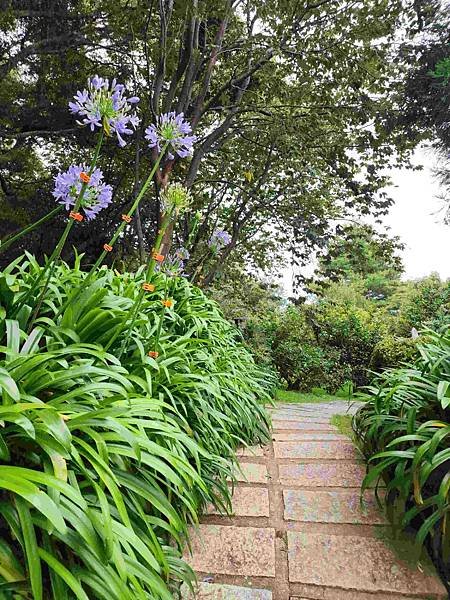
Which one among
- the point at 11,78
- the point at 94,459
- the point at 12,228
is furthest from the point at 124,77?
the point at 94,459

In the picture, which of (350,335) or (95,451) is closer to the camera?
(95,451)

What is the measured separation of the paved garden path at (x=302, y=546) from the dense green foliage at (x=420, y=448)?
107 mm

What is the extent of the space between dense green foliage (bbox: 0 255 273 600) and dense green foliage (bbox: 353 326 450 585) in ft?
1.98

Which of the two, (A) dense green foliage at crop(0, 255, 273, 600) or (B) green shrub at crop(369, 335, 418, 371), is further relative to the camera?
(B) green shrub at crop(369, 335, 418, 371)

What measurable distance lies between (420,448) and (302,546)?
50 centimetres

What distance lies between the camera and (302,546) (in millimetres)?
1364

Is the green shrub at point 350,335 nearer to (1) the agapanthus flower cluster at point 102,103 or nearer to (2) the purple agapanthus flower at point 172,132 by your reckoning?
(2) the purple agapanthus flower at point 172,132

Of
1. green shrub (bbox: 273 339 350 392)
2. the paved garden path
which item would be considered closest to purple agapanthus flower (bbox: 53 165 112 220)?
the paved garden path

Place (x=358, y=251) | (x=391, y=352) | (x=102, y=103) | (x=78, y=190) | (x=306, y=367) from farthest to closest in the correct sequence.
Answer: (x=306, y=367) < (x=358, y=251) < (x=391, y=352) < (x=78, y=190) < (x=102, y=103)

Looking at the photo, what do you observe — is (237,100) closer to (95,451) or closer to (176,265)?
(176,265)

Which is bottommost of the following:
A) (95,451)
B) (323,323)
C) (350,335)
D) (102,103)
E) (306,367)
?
(306,367)

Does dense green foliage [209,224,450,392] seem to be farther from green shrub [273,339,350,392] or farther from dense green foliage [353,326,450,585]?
dense green foliage [353,326,450,585]

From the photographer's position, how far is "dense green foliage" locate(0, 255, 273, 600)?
756 millimetres

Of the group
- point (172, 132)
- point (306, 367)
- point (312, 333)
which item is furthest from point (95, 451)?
point (312, 333)
